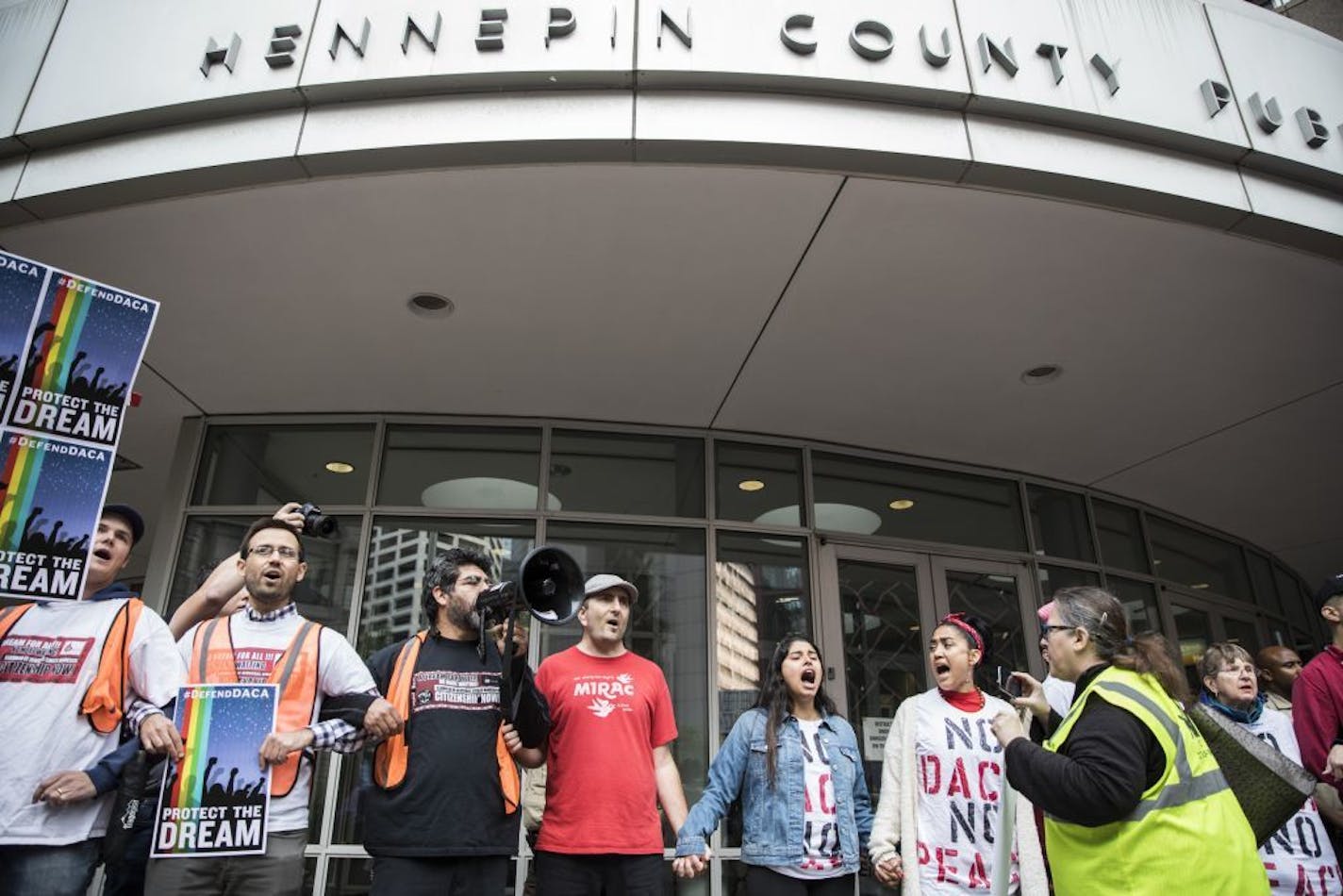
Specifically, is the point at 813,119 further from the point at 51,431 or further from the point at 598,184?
the point at 51,431

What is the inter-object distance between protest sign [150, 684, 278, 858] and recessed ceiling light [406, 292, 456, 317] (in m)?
2.63

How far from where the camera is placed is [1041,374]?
547 centimetres

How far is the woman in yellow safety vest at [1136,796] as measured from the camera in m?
1.97

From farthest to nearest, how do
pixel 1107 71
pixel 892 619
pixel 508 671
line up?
pixel 892 619 → pixel 1107 71 → pixel 508 671

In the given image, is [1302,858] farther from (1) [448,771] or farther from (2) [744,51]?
(2) [744,51]

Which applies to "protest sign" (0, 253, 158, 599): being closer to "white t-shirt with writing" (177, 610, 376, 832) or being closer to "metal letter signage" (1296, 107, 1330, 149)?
"white t-shirt with writing" (177, 610, 376, 832)

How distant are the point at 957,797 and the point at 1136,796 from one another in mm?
1409

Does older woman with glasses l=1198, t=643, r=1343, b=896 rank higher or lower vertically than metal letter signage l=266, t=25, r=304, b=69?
lower

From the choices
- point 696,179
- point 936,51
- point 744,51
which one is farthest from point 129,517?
point 936,51

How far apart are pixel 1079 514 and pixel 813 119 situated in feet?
16.2

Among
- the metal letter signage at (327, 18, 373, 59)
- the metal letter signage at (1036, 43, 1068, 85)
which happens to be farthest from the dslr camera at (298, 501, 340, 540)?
the metal letter signage at (1036, 43, 1068, 85)

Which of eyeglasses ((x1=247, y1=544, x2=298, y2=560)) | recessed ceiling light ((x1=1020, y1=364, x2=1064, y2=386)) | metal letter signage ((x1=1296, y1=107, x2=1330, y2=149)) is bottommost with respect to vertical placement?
eyeglasses ((x1=247, y1=544, x2=298, y2=560))

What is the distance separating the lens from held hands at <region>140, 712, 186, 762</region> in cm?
243

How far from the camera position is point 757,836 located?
3.43m
